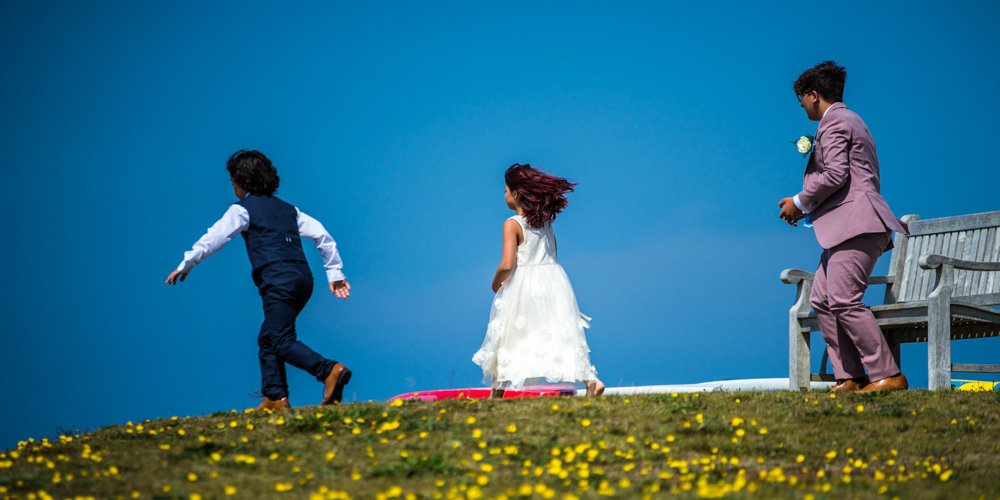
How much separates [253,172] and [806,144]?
4735 millimetres

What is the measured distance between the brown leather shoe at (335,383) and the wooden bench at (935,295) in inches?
177

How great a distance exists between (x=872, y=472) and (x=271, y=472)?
353 centimetres

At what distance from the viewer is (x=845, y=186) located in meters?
8.84

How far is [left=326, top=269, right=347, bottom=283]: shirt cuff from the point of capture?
9.29 m

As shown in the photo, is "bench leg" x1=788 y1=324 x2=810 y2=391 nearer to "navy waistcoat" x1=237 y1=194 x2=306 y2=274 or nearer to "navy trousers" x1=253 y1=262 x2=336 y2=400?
"navy trousers" x1=253 y1=262 x2=336 y2=400

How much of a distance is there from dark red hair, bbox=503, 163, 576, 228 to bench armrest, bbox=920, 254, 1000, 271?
322cm

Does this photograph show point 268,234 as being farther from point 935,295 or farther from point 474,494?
point 935,295

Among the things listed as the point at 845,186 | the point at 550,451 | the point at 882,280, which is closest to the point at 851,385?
the point at 845,186

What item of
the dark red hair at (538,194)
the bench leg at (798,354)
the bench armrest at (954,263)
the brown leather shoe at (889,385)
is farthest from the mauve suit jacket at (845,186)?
the dark red hair at (538,194)

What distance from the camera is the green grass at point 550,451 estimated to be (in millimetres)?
5824

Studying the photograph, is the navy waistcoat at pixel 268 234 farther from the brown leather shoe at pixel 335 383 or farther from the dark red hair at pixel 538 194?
the dark red hair at pixel 538 194

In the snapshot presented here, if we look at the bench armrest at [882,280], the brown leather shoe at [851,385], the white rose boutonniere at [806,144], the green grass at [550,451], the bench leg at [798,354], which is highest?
the white rose boutonniere at [806,144]

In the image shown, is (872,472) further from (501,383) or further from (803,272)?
(803,272)

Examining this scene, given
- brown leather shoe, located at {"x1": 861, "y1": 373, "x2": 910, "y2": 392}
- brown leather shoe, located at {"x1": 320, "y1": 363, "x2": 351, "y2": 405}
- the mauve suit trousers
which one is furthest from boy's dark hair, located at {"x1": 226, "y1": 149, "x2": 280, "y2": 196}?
brown leather shoe, located at {"x1": 861, "y1": 373, "x2": 910, "y2": 392}
